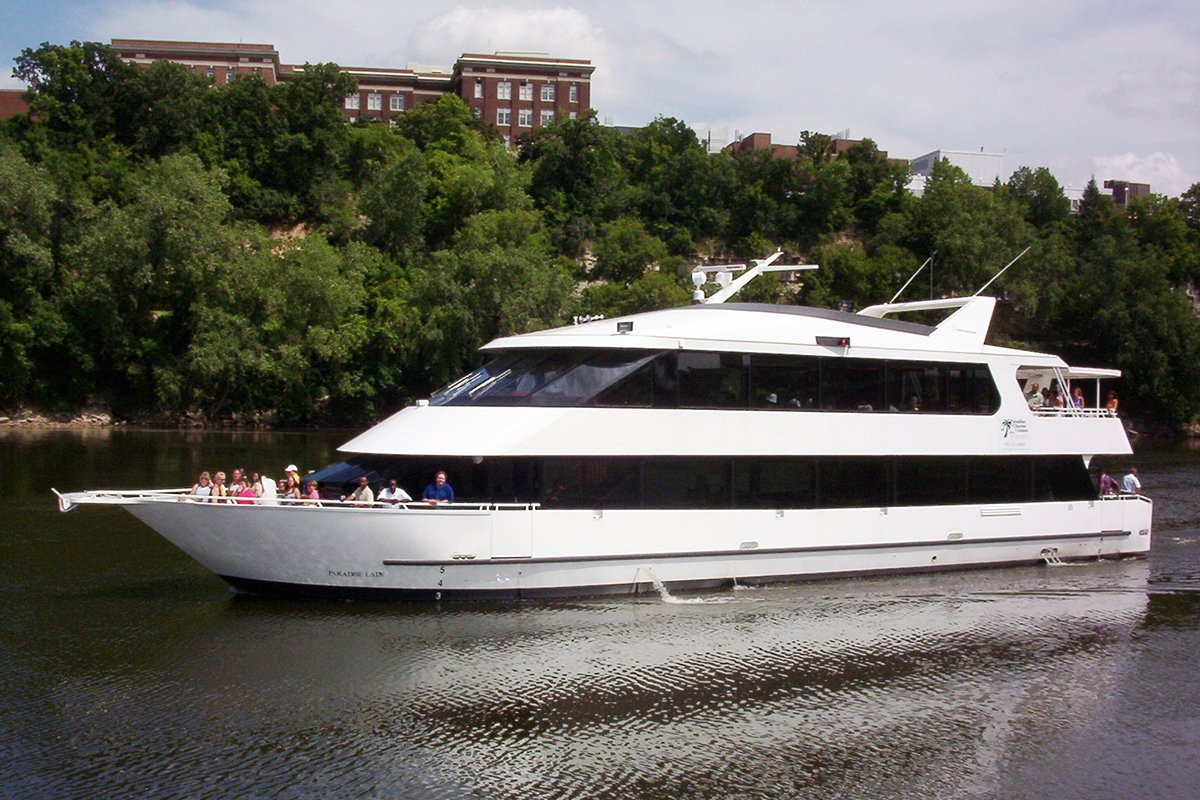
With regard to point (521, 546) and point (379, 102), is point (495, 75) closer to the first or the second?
point (379, 102)

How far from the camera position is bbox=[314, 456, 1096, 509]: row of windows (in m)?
15.0

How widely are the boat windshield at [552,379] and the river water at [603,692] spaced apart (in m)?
2.96

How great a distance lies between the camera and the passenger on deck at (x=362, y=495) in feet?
47.4

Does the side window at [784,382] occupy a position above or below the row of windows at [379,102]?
below

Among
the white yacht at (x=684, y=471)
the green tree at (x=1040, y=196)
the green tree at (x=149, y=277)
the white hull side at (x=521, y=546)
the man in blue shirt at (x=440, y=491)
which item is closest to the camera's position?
the white hull side at (x=521, y=546)

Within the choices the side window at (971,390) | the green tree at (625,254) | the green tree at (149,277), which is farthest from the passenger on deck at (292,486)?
the green tree at (625,254)

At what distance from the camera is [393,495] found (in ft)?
48.6

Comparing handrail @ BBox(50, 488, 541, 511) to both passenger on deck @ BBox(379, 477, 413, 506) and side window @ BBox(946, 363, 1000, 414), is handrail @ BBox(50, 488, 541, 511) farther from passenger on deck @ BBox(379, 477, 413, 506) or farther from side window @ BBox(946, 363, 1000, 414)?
side window @ BBox(946, 363, 1000, 414)

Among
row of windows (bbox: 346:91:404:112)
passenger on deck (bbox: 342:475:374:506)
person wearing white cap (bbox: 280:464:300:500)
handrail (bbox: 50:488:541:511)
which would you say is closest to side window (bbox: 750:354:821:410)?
handrail (bbox: 50:488:541:511)

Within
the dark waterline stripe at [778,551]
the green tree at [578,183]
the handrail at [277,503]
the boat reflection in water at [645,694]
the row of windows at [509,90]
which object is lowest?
the boat reflection in water at [645,694]

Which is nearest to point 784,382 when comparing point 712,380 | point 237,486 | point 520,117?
point 712,380

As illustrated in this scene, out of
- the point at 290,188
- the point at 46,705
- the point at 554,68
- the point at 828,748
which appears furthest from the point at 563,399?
the point at 554,68

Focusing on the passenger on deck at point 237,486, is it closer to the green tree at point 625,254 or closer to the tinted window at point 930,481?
the tinted window at point 930,481

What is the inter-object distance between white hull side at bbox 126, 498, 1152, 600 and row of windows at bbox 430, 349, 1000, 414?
1.68m
